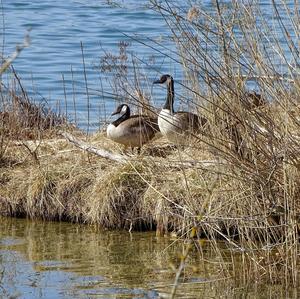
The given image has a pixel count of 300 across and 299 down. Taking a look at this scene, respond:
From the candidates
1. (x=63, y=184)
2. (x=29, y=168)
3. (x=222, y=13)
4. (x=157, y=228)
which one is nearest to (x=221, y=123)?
(x=222, y=13)

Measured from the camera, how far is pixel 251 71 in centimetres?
655

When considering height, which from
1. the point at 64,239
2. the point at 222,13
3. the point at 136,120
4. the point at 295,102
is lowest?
the point at 64,239

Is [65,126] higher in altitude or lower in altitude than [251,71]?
lower

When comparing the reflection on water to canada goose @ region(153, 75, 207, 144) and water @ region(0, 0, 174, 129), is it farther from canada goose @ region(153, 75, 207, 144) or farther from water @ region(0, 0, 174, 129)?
water @ region(0, 0, 174, 129)

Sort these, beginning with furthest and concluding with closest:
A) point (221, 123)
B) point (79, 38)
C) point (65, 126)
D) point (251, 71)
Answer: point (79, 38) < point (65, 126) < point (221, 123) < point (251, 71)

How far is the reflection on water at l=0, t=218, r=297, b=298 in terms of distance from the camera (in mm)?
6977

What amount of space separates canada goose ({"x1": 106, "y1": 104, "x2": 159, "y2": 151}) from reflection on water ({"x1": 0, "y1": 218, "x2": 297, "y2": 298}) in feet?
3.81

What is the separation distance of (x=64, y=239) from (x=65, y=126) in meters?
2.62

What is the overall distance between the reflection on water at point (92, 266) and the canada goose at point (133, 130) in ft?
3.81

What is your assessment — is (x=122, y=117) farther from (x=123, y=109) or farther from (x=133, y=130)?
(x=133, y=130)

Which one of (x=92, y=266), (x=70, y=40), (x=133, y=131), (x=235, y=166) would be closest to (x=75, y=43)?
(x=70, y=40)

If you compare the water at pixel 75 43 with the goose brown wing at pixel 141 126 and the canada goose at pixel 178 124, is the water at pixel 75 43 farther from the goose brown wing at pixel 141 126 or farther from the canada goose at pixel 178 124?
the canada goose at pixel 178 124

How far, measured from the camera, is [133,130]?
9562 mm

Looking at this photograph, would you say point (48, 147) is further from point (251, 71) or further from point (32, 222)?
point (251, 71)
